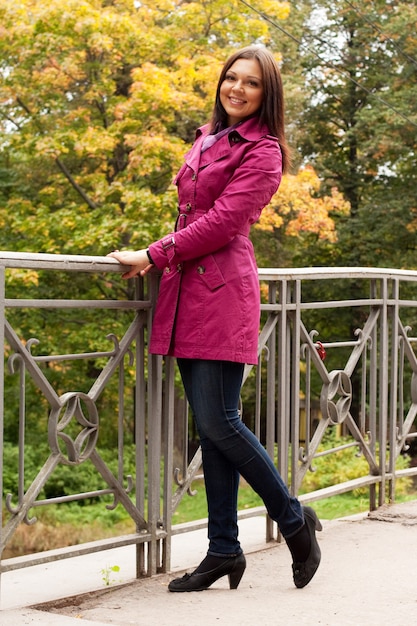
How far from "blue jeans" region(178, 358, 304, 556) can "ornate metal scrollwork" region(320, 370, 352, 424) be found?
139 centimetres

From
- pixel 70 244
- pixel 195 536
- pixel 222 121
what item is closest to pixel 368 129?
pixel 70 244

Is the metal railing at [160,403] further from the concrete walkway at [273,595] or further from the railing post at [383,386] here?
the concrete walkway at [273,595]

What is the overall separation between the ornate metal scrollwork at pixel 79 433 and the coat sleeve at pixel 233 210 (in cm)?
59

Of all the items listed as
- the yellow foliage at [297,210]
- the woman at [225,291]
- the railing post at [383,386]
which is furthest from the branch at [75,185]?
the woman at [225,291]

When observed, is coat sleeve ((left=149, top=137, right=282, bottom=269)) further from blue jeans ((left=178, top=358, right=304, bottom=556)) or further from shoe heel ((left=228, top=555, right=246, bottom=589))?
shoe heel ((left=228, top=555, right=246, bottom=589))

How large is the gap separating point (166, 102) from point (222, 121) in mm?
12805

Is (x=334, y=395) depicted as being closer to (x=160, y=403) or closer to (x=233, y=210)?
(x=160, y=403)

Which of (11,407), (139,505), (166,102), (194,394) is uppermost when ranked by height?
(166,102)

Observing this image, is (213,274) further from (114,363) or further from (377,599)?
(377,599)

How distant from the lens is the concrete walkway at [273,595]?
9.95 ft

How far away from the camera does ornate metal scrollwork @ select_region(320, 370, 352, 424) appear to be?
187 inches

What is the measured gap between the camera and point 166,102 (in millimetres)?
15938

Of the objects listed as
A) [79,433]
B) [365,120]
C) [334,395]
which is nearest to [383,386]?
[334,395]

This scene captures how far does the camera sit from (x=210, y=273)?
321 centimetres
